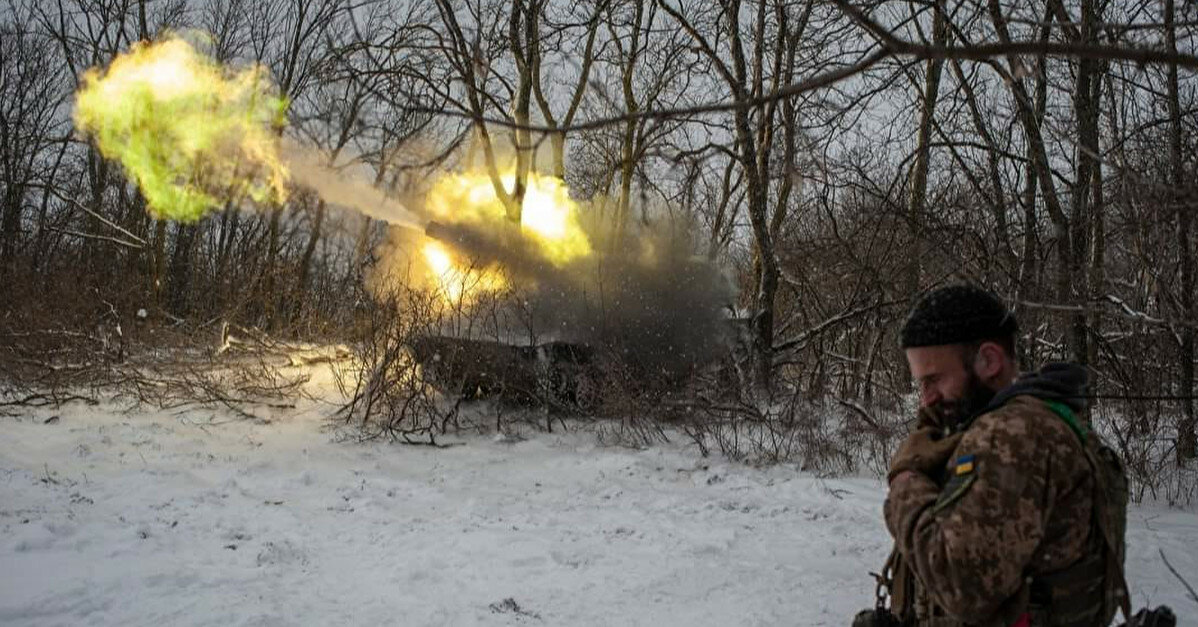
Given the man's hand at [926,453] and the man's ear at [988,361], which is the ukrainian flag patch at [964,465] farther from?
the man's ear at [988,361]

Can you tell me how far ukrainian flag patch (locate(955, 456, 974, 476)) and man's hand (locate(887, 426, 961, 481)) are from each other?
0.11 m

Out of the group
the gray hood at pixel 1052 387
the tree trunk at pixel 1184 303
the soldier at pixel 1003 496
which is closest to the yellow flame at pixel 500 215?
the tree trunk at pixel 1184 303

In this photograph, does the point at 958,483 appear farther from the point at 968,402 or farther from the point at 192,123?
the point at 192,123

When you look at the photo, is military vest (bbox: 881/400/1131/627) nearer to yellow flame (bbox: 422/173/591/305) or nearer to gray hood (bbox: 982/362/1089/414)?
gray hood (bbox: 982/362/1089/414)

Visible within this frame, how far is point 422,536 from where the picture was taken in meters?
6.70

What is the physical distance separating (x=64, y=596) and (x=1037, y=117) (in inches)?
321

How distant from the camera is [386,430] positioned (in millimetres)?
10484

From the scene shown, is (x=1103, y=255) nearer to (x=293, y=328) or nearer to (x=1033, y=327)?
(x=1033, y=327)

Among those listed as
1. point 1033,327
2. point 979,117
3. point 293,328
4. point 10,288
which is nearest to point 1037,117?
point 979,117

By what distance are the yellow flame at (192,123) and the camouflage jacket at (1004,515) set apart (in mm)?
12943

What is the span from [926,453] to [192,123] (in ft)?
44.4

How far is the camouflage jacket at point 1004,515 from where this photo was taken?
1.99 meters

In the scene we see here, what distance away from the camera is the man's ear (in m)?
2.27

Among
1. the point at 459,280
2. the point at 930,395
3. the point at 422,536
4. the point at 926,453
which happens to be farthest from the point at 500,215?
the point at 926,453
